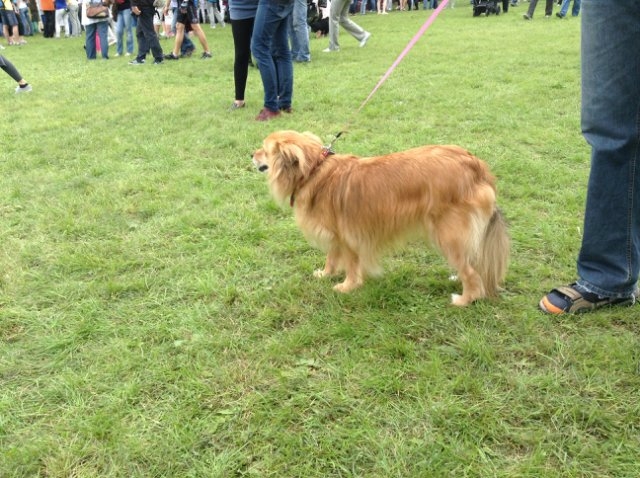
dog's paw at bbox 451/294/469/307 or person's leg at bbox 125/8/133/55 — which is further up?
person's leg at bbox 125/8/133/55

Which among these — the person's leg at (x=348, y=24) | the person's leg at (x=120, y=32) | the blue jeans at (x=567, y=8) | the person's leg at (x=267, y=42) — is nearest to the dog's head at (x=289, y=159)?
the person's leg at (x=267, y=42)

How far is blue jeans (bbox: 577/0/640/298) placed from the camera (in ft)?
7.20

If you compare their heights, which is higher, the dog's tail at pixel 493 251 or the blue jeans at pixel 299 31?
the blue jeans at pixel 299 31

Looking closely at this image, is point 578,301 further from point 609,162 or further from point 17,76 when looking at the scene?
point 17,76

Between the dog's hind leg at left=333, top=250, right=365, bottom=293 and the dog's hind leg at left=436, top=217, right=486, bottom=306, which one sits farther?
the dog's hind leg at left=333, top=250, right=365, bottom=293

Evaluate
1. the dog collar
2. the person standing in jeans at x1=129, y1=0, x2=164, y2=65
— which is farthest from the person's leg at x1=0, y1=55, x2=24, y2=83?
the dog collar

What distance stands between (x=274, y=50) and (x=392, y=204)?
4148 mm

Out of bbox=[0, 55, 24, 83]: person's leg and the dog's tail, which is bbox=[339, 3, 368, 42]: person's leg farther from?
the dog's tail

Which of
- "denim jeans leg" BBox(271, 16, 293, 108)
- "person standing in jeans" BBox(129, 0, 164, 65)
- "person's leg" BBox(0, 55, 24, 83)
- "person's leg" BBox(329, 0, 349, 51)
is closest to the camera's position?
"denim jeans leg" BBox(271, 16, 293, 108)

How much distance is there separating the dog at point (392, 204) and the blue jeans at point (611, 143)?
1.48 ft

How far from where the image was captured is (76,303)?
116 inches

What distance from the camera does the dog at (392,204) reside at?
257cm

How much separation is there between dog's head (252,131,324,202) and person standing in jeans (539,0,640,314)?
144 centimetres

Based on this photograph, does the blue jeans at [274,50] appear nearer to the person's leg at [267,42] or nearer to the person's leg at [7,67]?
the person's leg at [267,42]
